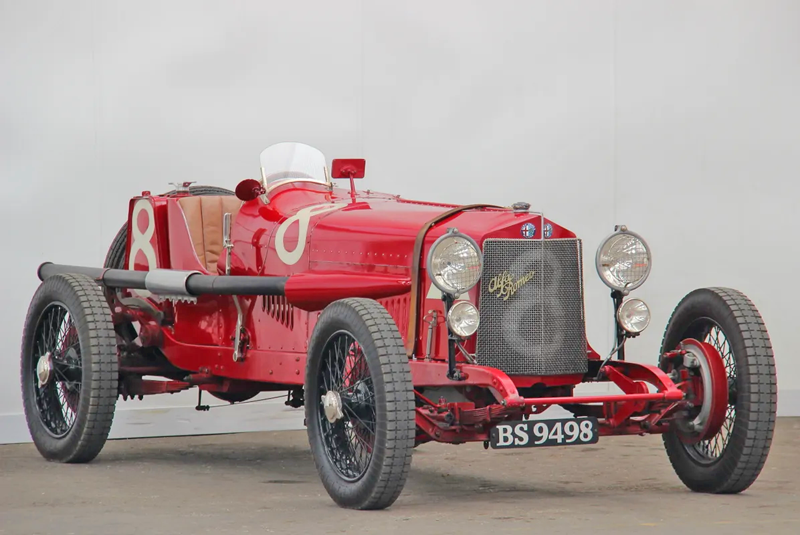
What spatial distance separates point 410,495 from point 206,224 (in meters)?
2.36

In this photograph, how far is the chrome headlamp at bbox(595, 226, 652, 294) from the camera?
584 cm

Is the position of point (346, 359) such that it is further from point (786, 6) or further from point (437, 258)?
point (786, 6)

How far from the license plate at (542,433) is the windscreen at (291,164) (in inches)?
103

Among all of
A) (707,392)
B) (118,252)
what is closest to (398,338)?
(707,392)

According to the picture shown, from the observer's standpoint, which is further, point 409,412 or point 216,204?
point 216,204

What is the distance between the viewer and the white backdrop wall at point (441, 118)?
8.38 meters

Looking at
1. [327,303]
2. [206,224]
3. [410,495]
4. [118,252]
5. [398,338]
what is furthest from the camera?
[118,252]

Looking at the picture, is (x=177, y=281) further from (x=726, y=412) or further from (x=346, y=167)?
(x=726, y=412)

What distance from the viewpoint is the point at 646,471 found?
6.76 metres

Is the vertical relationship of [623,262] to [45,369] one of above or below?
above

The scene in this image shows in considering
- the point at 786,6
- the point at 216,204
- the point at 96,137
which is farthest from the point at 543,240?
the point at 786,6

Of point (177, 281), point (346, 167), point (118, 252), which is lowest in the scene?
point (177, 281)

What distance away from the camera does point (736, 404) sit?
5.64m

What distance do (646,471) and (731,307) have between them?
137 cm
